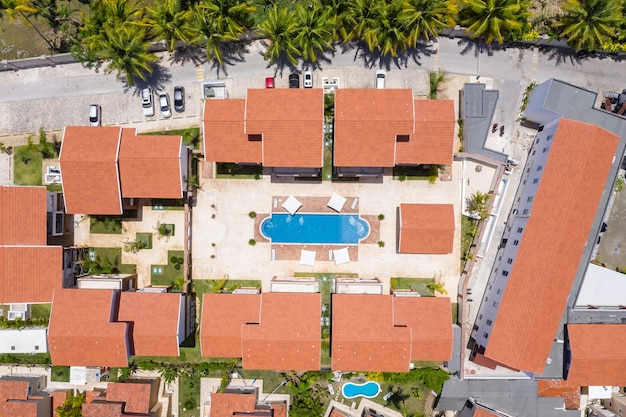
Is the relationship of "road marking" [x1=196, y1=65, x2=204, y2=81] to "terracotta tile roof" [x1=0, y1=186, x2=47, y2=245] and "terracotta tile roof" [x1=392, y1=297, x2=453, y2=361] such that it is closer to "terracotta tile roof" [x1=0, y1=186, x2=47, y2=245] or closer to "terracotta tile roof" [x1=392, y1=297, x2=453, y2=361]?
"terracotta tile roof" [x1=0, y1=186, x2=47, y2=245]

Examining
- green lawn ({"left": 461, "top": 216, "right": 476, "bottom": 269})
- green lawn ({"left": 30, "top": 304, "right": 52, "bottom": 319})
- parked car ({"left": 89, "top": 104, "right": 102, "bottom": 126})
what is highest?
parked car ({"left": 89, "top": 104, "right": 102, "bottom": 126})

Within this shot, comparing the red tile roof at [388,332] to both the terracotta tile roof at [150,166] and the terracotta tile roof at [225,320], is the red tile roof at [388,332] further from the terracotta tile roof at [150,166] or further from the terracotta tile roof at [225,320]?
the terracotta tile roof at [150,166]

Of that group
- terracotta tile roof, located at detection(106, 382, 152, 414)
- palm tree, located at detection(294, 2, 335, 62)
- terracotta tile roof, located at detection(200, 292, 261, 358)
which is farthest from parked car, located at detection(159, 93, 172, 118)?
terracotta tile roof, located at detection(106, 382, 152, 414)

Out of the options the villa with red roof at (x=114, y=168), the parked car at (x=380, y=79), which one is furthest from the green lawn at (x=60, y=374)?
the parked car at (x=380, y=79)

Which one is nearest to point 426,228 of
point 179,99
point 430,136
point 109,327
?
point 430,136

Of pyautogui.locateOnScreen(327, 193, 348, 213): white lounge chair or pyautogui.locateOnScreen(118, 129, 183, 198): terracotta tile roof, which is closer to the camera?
pyautogui.locateOnScreen(118, 129, 183, 198): terracotta tile roof

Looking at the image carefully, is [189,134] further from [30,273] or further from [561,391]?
[561,391]
